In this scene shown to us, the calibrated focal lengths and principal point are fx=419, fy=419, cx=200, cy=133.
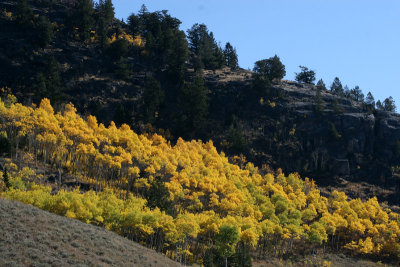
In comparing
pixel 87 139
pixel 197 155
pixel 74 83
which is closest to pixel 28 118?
pixel 87 139

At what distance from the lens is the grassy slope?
129 ft

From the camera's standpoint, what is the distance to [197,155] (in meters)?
109

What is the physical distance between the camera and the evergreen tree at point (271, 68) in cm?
15062

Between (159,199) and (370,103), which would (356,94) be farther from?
(159,199)

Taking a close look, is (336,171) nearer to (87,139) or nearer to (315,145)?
(315,145)

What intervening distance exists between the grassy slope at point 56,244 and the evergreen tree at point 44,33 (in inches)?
4185

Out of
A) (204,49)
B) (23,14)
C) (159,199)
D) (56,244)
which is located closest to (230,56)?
(204,49)

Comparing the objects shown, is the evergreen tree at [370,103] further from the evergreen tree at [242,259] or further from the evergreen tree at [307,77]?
the evergreen tree at [242,259]

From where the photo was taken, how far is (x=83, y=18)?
511 ft

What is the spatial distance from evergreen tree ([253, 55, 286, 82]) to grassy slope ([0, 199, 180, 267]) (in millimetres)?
106249

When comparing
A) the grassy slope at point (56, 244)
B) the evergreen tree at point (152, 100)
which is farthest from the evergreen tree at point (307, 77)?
the grassy slope at point (56, 244)

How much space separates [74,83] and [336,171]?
8926 centimetres

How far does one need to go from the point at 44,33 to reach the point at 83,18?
16.9 metres

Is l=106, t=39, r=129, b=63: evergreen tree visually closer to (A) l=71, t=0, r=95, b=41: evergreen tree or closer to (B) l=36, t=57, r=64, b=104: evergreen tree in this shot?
(A) l=71, t=0, r=95, b=41: evergreen tree
